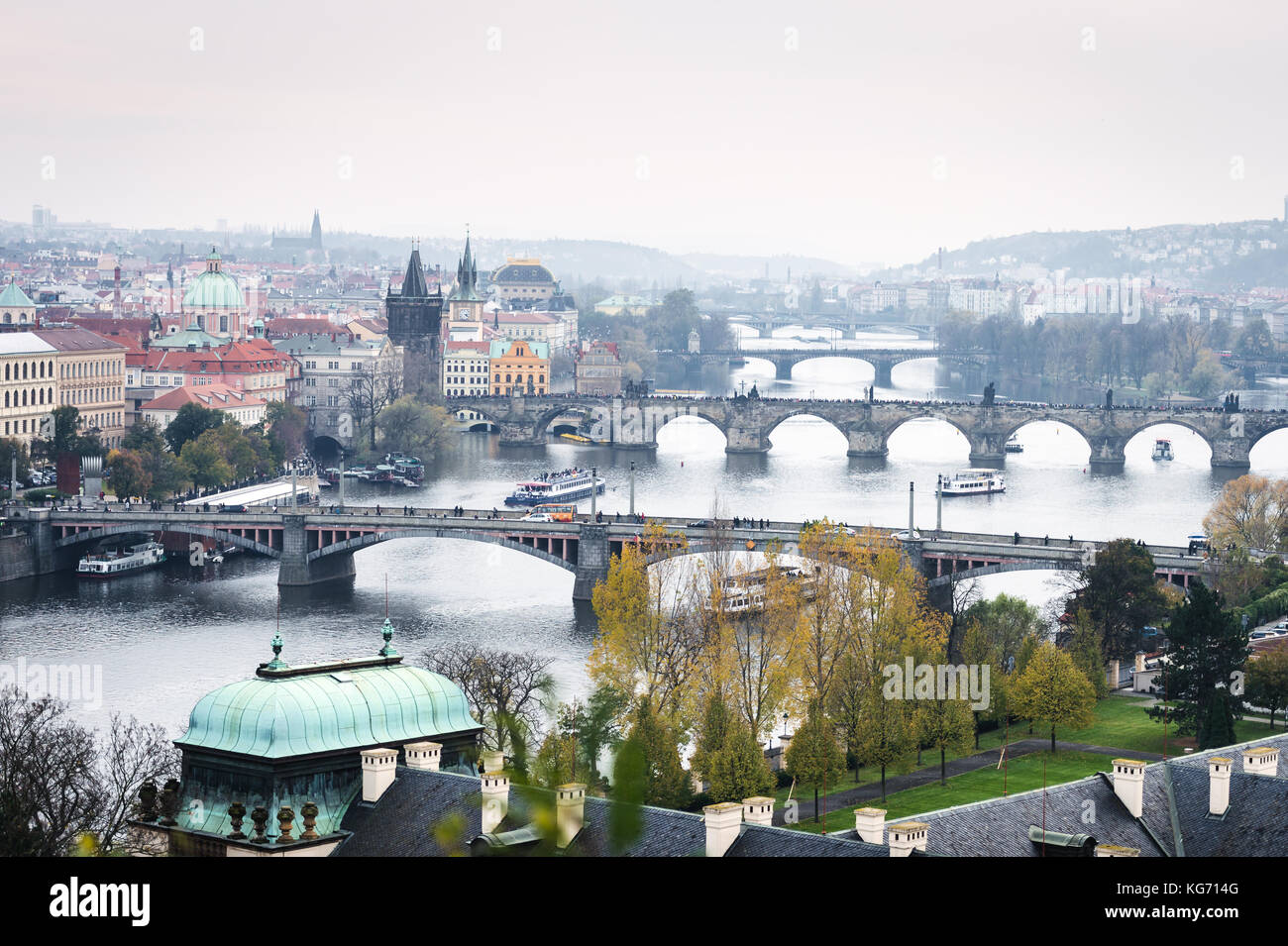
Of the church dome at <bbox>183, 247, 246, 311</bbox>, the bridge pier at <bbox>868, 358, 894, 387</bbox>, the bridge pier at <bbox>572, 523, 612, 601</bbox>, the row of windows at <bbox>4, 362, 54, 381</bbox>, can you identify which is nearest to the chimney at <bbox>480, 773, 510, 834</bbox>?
the bridge pier at <bbox>572, 523, 612, 601</bbox>

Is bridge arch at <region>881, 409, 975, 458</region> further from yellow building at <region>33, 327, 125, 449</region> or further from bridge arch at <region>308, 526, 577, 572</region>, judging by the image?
bridge arch at <region>308, 526, 577, 572</region>

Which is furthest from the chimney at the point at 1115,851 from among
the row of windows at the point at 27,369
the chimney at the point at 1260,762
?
the row of windows at the point at 27,369

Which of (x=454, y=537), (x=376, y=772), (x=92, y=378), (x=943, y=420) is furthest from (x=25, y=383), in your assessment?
(x=376, y=772)
